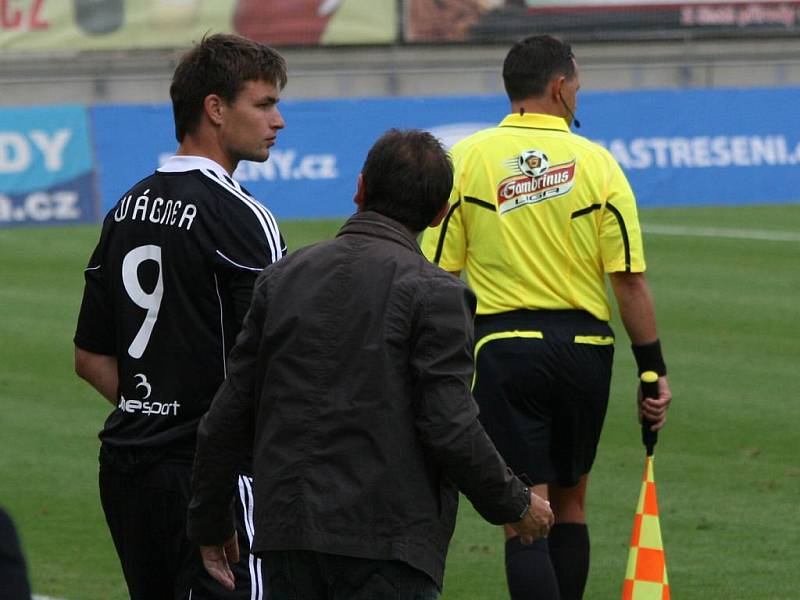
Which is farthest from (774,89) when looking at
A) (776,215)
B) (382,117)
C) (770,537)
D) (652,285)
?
(770,537)

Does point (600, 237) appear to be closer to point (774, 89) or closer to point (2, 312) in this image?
point (2, 312)

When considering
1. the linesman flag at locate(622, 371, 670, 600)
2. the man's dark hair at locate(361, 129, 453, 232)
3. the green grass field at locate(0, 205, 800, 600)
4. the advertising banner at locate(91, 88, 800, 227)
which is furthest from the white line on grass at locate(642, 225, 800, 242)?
the man's dark hair at locate(361, 129, 453, 232)

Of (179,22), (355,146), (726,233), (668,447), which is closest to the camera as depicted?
(668,447)

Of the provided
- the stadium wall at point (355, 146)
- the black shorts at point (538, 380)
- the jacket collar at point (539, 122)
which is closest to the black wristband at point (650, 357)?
the black shorts at point (538, 380)

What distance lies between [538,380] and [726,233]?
12646mm

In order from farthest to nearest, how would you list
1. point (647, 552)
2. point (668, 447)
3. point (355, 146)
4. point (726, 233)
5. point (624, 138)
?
point (624, 138), point (355, 146), point (726, 233), point (668, 447), point (647, 552)

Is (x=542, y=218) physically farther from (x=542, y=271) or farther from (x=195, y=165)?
(x=195, y=165)

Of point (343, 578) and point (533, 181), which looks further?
point (533, 181)

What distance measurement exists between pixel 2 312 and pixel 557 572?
325 inches

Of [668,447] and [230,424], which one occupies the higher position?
[230,424]

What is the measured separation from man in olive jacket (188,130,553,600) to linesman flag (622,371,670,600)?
6.81ft

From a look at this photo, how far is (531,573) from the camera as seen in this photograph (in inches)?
216

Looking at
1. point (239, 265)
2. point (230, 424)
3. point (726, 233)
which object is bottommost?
point (726, 233)

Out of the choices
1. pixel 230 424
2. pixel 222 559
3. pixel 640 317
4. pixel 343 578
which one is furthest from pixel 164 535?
pixel 640 317
